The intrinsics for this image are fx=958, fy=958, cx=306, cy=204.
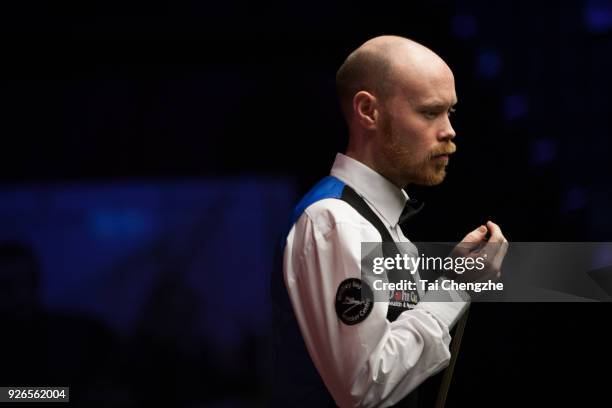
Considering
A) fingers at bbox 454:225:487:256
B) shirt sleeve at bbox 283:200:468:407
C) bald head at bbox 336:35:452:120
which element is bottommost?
shirt sleeve at bbox 283:200:468:407

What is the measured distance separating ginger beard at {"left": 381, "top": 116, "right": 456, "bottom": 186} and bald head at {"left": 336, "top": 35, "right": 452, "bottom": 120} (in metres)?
0.08

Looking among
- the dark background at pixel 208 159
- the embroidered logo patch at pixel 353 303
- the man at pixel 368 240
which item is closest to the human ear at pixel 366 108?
the man at pixel 368 240

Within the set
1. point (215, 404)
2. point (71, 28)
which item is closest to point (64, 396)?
point (215, 404)

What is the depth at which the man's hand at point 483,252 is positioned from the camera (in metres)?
1.85

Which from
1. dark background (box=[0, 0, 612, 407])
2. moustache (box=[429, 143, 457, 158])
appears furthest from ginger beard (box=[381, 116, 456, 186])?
dark background (box=[0, 0, 612, 407])

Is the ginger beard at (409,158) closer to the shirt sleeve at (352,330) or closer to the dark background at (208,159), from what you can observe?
the shirt sleeve at (352,330)

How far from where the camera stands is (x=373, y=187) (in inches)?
79.7

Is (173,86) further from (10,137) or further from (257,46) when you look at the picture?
(10,137)

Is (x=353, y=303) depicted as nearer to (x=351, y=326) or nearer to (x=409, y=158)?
(x=351, y=326)

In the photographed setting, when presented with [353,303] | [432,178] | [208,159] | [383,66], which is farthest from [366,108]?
[208,159]

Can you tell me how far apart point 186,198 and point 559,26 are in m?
1.37

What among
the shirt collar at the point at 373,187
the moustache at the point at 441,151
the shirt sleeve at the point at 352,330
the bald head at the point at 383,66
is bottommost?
the shirt sleeve at the point at 352,330

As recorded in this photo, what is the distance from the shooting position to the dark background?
3.01m

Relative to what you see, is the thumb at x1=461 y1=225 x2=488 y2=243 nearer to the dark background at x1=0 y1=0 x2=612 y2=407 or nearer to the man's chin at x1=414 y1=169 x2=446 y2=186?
the man's chin at x1=414 y1=169 x2=446 y2=186
